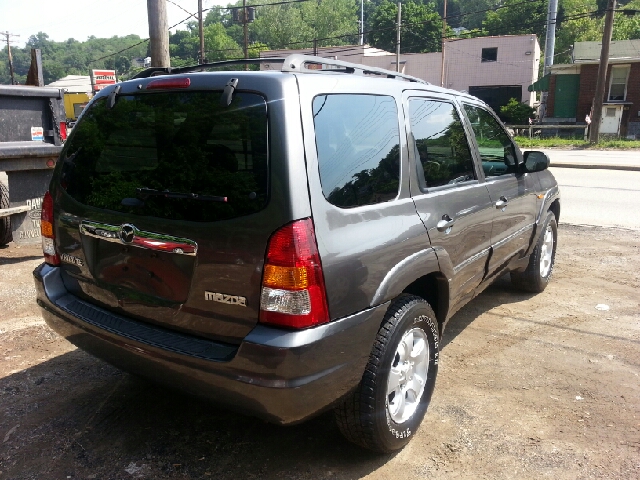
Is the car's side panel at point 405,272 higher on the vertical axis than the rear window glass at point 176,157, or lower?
lower

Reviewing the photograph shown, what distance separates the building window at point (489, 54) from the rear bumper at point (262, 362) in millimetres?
46851

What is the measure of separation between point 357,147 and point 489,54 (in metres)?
46.8

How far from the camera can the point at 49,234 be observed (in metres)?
3.16

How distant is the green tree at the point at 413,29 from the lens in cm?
7200

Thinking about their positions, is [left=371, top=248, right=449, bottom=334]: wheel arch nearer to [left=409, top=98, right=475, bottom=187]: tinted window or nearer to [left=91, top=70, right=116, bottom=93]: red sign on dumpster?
[left=409, top=98, right=475, bottom=187]: tinted window

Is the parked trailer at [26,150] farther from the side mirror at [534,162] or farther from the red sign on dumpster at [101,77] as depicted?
the red sign on dumpster at [101,77]

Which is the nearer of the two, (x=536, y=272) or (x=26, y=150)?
(x=536, y=272)

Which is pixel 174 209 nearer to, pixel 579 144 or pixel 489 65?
pixel 579 144

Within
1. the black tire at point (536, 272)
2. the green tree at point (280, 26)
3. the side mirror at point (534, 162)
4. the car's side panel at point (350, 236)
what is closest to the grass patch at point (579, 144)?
the black tire at point (536, 272)

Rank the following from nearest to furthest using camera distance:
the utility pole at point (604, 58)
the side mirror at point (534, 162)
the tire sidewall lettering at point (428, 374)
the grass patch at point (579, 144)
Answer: the tire sidewall lettering at point (428, 374) < the side mirror at point (534, 162) < the utility pole at point (604, 58) < the grass patch at point (579, 144)

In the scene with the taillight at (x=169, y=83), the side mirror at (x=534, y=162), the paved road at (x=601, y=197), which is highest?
the taillight at (x=169, y=83)

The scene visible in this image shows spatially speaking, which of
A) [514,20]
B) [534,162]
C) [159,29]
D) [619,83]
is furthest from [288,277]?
[514,20]

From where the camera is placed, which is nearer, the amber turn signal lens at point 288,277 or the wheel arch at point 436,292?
the amber turn signal lens at point 288,277

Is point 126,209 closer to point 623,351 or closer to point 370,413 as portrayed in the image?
point 370,413
